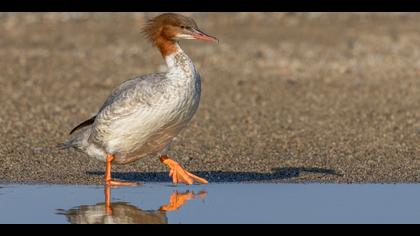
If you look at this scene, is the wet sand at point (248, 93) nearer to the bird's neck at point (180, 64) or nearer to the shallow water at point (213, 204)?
the shallow water at point (213, 204)

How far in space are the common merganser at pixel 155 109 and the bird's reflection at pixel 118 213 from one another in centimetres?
68

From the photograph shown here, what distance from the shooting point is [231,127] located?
45.2 ft

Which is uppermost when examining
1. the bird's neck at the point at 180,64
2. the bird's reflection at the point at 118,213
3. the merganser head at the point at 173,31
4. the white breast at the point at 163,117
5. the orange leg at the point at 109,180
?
the merganser head at the point at 173,31

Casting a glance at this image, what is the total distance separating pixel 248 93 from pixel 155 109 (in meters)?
7.29

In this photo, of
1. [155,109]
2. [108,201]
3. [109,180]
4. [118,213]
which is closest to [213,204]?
[118,213]

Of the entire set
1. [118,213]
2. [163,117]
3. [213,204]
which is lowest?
[118,213]

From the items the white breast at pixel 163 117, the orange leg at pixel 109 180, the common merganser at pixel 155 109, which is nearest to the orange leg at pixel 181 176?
the common merganser at pixel 155 109

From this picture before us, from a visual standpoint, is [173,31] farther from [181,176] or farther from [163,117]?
[181,176]

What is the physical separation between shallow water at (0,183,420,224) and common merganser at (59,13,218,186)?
36cm

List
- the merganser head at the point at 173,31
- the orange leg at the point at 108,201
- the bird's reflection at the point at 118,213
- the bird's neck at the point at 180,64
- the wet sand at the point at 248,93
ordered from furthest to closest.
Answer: the wet sand at the point at 248,93 < the merganser head at the point at 173,31 < the bird's neck at the point at 180,64 < the orange leg at the point at 108,201 < the bird's reflection at the point at 118,213

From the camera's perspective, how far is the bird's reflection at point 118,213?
8344 millimetres

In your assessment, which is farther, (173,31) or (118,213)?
→ (173,31)

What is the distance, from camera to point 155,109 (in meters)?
9.54
